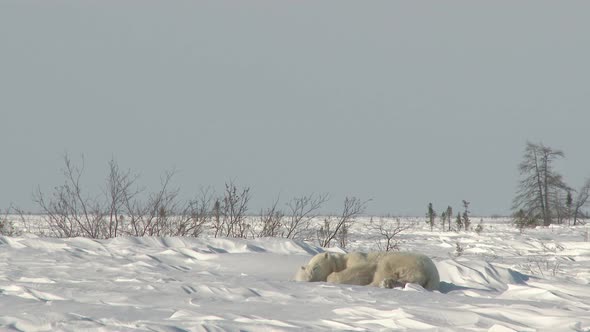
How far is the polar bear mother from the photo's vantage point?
7.89m

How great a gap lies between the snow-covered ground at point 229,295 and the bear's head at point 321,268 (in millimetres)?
330

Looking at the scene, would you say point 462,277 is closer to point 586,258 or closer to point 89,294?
point 89,294

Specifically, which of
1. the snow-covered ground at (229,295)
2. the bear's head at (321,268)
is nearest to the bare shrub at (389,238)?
the snow-covered ground at (229,295)

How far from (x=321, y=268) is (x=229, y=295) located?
1737 mm

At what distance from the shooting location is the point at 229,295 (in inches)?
261

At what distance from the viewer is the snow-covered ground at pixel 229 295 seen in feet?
17.3

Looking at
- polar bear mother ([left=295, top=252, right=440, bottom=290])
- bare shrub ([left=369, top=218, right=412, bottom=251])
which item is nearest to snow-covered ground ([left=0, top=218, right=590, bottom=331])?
polar bear mother ([left=295, top=252, right=440, bottom=290])

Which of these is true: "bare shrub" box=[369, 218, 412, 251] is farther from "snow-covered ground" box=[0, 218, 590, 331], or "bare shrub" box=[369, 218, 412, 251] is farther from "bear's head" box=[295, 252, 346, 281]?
"bear's head" box=[295, 252, 346, 281]

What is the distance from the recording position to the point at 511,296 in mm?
→ 7594

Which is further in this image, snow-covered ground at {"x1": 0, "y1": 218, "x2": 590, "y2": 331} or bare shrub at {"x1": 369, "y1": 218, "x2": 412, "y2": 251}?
bare shrub at {"x1": 369, "y1": 218, "x2": 412, "y2": 251}

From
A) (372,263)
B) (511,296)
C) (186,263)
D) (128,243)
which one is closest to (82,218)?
(128,243)

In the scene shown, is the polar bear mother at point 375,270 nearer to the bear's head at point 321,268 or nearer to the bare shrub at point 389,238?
the bear's head at point 321,268

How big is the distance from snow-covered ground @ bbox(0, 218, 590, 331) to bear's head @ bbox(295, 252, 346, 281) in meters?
0.33

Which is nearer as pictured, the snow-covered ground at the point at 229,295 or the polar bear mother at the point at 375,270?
the snow-covered ground at the point at 229,295
